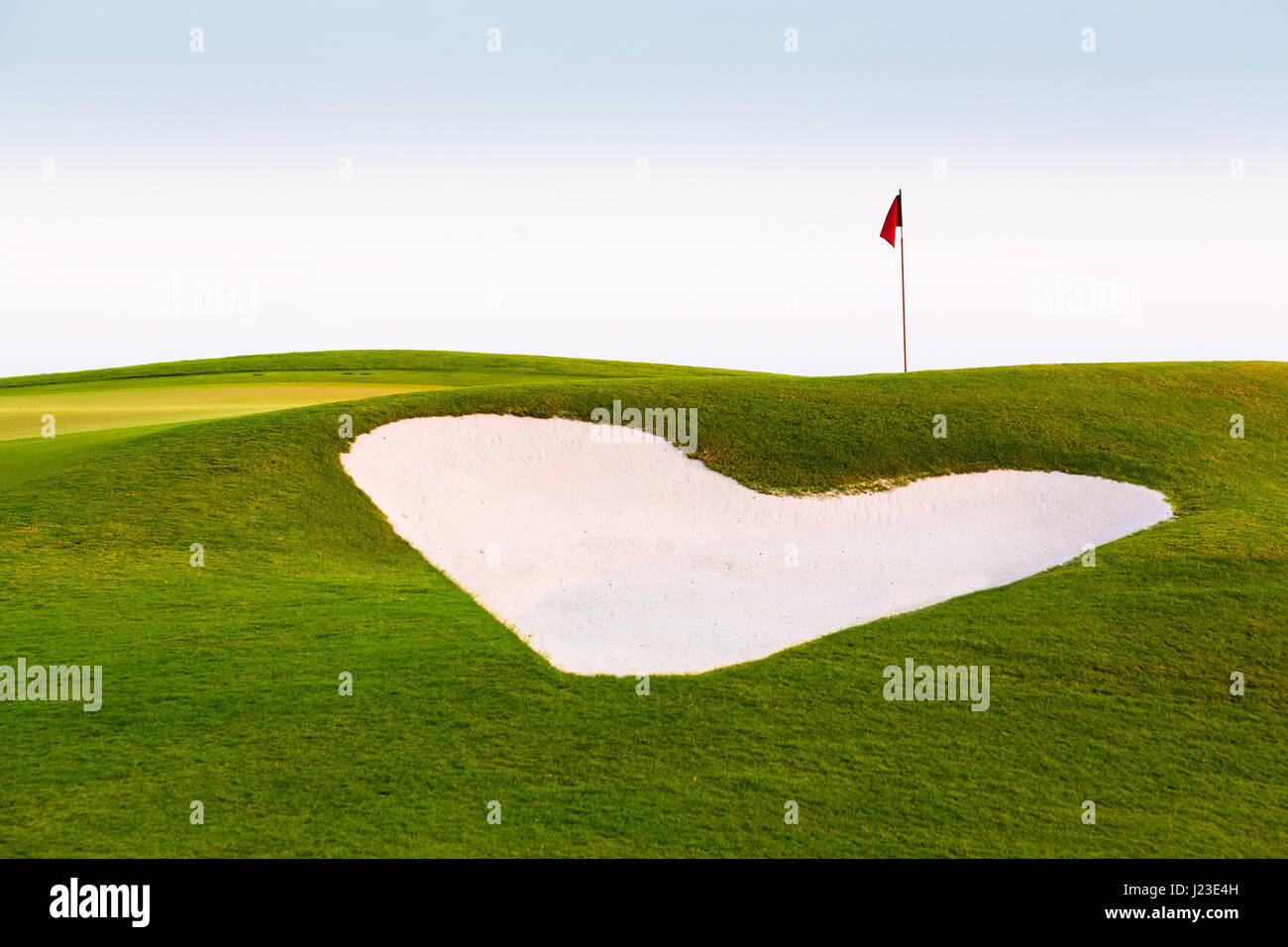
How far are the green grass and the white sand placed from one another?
0.98 meters

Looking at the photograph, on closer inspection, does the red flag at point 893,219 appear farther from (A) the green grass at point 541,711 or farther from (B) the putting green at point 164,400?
(B) the putting green at point 164,400

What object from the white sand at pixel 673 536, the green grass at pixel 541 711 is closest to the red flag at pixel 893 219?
the white sand at pixel 673 536

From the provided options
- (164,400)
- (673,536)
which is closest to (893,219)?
(673,536)

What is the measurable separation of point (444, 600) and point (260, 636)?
10.7 ft

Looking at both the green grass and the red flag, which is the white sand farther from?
the red flag

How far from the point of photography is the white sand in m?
15.6

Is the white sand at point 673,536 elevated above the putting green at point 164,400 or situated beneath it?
situated beneath

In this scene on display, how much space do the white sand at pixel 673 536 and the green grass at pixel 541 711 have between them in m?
0.98

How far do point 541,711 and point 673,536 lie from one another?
389 inches

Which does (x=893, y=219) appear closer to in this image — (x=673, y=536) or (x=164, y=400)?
(x=673, y=536)

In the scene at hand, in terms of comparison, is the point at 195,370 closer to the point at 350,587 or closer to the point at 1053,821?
the point at 350,587

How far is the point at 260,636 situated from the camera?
14203mm

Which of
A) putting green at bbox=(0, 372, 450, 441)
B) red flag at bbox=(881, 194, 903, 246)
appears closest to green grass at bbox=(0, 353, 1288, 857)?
putting green at bbox=(0, 372, 450, 441)

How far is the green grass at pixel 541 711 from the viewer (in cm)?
935
